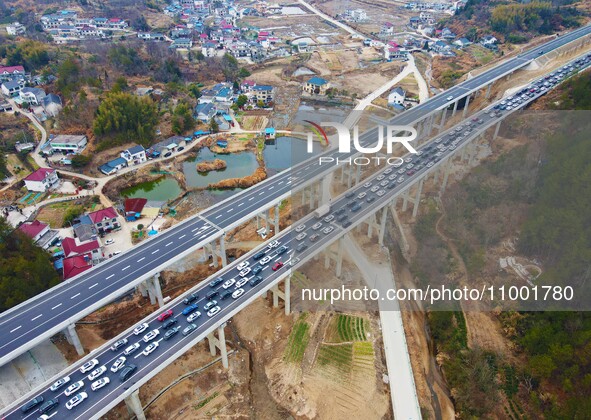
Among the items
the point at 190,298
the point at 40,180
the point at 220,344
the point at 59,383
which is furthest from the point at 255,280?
the point at 40,180

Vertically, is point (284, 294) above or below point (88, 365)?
below

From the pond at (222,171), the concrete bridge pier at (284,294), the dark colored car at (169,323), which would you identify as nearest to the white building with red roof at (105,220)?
the pond at (222,171)

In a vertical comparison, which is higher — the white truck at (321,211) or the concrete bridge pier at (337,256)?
the white truck at (321,211)

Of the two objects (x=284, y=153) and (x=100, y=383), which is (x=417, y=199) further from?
(x=100, y=383)

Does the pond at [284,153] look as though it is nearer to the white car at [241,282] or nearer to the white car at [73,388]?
the white car at [241,282]

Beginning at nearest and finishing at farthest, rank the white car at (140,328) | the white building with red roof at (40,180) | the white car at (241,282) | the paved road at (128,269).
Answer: the paved road at (128,269) < the white car at (140,328) < the white car at (241,282) < the white building with red roof at (40,180)

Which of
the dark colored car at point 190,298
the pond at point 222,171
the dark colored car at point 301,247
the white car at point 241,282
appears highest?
the dark colored car at point 301,247

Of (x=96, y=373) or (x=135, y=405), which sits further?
(x=135, y=405)
